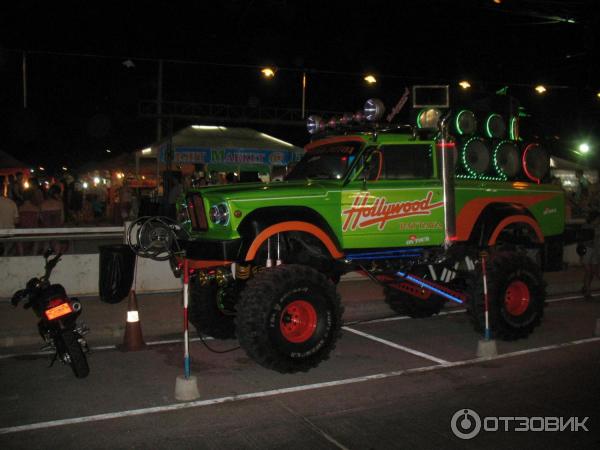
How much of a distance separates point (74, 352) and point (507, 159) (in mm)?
6315

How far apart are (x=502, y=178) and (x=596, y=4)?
7.41m

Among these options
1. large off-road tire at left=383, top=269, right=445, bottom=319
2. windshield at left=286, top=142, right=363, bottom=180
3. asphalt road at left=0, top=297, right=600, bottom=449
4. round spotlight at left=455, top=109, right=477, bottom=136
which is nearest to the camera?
asphalt road at left=0, top=297, right=600, bottom=449

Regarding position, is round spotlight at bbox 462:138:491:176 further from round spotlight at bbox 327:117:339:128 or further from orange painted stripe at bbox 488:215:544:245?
round spotlight at bbox 327:117:339:128

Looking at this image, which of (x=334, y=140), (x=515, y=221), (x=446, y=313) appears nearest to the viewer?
(x=334, y=140)

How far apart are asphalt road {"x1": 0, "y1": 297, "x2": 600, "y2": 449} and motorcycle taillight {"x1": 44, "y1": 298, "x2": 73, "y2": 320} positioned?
0.70 meters

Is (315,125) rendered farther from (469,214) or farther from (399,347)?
(399,347)

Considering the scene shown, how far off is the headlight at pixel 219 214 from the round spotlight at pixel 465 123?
11.4ft

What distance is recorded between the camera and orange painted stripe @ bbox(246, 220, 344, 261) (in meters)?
6.19

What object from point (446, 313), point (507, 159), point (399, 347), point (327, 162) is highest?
point (507, 159)

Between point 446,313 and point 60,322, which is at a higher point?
point 60,322

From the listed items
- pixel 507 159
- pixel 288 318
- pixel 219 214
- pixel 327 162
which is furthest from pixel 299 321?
pixel 507 159

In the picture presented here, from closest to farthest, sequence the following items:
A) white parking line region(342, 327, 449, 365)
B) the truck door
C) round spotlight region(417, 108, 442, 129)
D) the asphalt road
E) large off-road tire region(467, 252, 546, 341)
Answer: the asphalt road, white parking line region(342, 327, 449, 365), the truck door, large off-road tire region(467, 252, 546, 341), round spotlight region(417, 108, 442, 129)

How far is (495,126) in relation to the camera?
27.6 ft

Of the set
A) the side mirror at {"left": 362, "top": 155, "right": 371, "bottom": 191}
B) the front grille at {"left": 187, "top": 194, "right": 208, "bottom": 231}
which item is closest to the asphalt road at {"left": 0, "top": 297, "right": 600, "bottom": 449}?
the front grille at {"left": 187, "top": 194, "right": 208, "bottom": 231}
